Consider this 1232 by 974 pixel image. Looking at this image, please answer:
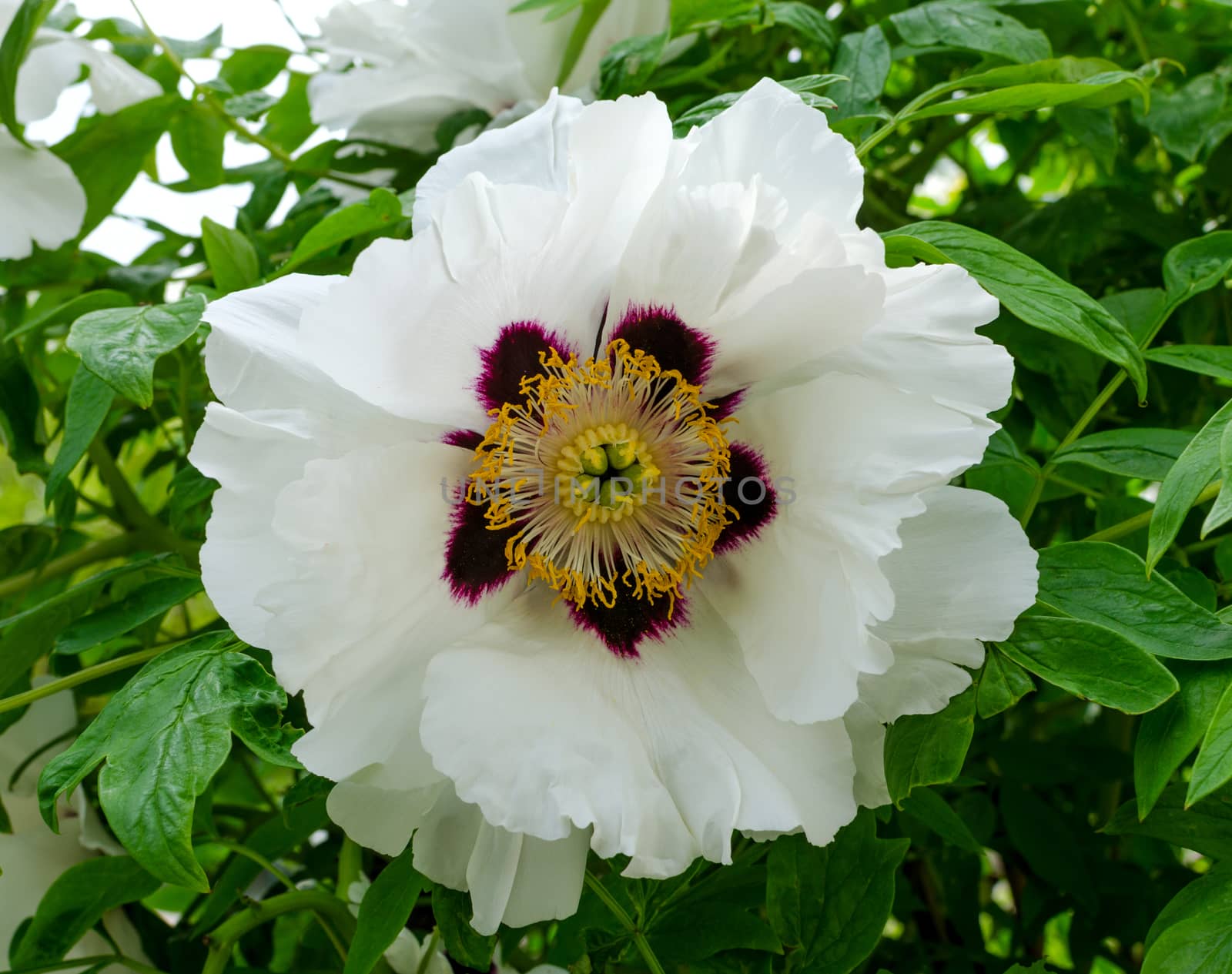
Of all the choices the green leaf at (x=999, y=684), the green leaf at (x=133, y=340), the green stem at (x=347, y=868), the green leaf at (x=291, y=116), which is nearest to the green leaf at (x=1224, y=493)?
the green leaf at (x=999, y=684)

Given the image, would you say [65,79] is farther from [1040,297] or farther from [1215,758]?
[1215,758]

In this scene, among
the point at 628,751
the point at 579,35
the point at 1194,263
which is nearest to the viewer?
the point at 628,751

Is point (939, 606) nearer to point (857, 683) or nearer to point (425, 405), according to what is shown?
point (857, 683)

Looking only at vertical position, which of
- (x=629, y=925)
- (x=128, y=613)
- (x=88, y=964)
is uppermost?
(x=128, y=613)

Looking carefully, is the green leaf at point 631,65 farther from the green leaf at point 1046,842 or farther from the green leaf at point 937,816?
the green leaf at point 1046,842

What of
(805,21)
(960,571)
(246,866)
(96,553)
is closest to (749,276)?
(960,571)

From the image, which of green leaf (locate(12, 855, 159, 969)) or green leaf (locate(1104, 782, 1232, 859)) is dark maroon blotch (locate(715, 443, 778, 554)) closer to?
green leaf (locate(1104, 782, 1232, 859))

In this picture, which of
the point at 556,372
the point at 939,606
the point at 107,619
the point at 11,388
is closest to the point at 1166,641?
the point at 939,606
